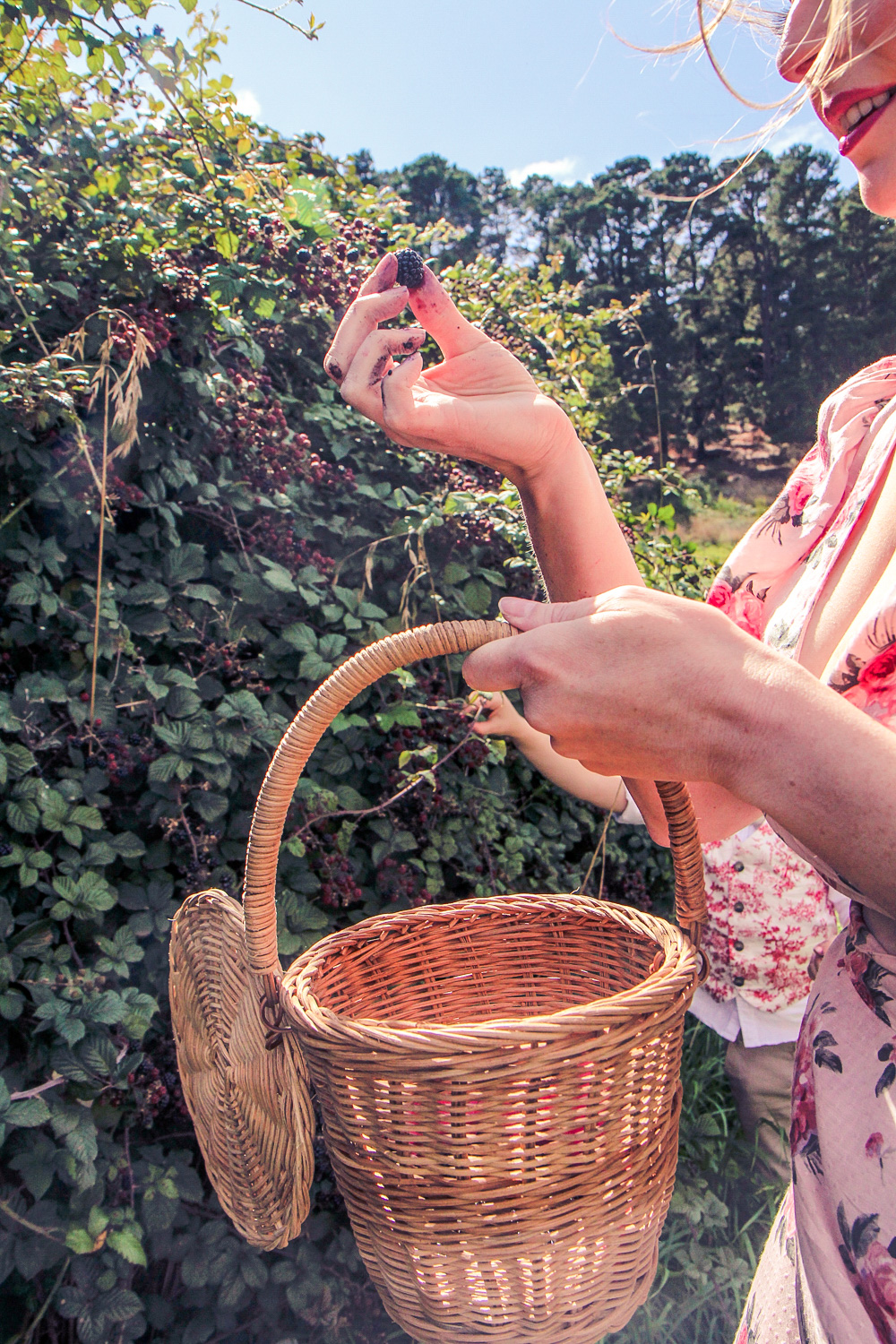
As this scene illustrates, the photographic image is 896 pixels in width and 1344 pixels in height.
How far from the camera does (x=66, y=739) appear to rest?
137 centimetres

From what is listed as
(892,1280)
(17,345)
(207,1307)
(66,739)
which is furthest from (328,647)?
(892,1280)

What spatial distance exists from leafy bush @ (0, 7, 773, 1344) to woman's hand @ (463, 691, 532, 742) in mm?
52

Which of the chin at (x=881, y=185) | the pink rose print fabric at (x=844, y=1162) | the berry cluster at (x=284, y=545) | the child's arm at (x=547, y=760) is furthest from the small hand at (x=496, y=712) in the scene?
the chin at (x=881, y=185)

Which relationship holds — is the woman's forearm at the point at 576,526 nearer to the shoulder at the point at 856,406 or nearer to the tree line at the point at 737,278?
the shoulder at the point at 856,406

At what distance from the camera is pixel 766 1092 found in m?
1.92

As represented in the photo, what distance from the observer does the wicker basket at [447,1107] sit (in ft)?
2.40

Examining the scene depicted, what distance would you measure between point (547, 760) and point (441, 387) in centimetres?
88

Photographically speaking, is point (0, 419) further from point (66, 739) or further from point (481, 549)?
point (481, 549)

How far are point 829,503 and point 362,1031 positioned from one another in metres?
0.66

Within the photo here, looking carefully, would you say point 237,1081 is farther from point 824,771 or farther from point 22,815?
point 824,771

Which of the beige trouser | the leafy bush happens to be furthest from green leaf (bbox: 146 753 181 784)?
the beige trouser

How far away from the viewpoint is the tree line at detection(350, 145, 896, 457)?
12.5 m

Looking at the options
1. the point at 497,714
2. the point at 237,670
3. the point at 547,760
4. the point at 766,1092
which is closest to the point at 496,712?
the point at 497,714

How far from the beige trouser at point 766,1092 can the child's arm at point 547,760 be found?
71cm
